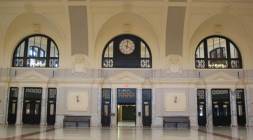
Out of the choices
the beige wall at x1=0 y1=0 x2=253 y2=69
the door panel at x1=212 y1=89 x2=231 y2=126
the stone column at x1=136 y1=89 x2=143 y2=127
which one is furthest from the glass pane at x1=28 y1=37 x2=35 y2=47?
the door panel at x1=212 y1=89 x2=231 y2=126

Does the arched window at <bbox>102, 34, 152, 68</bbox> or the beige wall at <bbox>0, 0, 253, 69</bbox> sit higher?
the beige wall at <bbox>0, 0, 253, 69</bbox>

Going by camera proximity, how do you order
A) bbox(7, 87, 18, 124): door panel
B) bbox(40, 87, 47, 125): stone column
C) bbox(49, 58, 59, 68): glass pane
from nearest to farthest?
1. bbox(40, 87, 47, 125): stone column
2. bbox(7, 87, 18, 124): door panel
3. bbox(49, 58, 59, 68): glass pane

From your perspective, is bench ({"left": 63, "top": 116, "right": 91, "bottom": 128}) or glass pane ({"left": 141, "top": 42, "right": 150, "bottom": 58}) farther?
glass pane ({"left": 141, "top": 42, "right": 150, "bottom": 58})

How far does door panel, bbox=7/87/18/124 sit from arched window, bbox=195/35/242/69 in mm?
15685

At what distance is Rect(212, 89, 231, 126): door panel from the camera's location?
1041 inches

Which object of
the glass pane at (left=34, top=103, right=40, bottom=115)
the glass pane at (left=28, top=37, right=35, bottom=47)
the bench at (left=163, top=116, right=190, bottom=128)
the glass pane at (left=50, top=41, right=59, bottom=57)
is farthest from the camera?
the glass pane at (left=28, top=37, right=35, bottom=47)

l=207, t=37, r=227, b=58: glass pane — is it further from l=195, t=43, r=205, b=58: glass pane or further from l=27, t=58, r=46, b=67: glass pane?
l=27, t=58, r=46, b=67: glass pane

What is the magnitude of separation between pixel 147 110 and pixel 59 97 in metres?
7.40

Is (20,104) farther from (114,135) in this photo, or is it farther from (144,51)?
(114,135)

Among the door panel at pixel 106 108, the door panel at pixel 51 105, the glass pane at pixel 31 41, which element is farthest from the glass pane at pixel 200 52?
the glass pane at pixel 31 41

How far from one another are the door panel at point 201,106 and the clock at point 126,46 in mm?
6788

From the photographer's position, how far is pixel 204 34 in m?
27.5

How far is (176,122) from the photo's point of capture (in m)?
25.3

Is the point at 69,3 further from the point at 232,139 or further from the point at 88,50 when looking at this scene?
the point at 232,139
